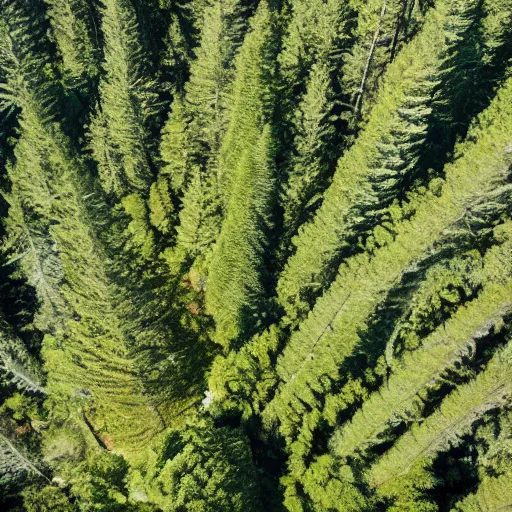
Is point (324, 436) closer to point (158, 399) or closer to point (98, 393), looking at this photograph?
point (158, 399)

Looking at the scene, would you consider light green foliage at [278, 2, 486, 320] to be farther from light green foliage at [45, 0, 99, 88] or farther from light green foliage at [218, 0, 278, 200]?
Answer: light green foliage at [45, 0, 99, 88]

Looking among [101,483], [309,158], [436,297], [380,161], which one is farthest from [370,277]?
[101,483]

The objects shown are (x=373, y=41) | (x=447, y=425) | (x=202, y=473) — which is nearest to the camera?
(x=447, y=425)

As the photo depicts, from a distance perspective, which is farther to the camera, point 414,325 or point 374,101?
point 374,101

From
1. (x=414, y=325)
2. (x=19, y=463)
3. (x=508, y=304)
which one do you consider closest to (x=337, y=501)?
(x=414, y=325)

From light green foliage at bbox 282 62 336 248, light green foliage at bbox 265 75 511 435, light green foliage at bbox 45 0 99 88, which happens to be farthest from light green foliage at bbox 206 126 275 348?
light green foliage at bbox 45 0 99 88

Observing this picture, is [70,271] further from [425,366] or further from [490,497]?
[490,497]

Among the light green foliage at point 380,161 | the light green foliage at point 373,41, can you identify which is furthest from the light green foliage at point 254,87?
the light green foliage at point 373,41

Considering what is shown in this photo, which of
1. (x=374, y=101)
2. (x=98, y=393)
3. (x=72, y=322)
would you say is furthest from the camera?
(x=374, y=101)
